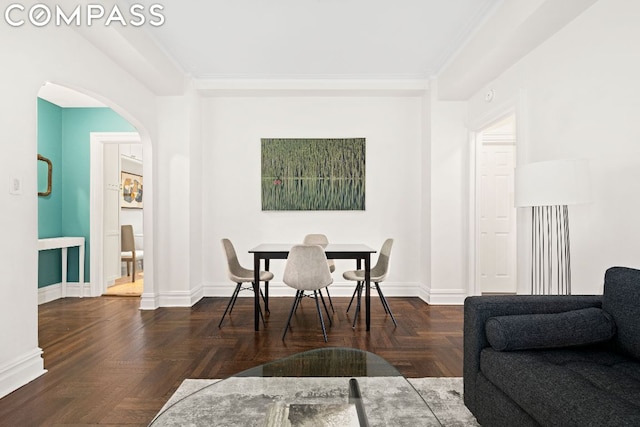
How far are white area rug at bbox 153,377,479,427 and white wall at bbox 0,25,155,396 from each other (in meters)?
1.77

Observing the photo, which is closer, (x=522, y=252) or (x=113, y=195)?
(x=522, y=252)

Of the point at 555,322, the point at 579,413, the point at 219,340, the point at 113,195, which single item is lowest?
the point at 219,340

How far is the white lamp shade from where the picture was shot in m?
2.19

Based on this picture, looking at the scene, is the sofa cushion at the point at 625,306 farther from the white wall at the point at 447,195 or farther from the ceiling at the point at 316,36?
the white wall at the point at 447,195

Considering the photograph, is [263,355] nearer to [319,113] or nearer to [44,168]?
[319,113]

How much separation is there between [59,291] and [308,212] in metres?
3.48

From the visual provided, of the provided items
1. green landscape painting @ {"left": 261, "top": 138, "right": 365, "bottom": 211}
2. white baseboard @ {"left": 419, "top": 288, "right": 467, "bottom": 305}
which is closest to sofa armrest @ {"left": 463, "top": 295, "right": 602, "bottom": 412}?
white baseboard @ {"left": 419, "top": 288, "right": 467, "bottom": 305}

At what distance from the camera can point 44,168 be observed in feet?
14.9

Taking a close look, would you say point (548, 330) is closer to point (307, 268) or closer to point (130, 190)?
point (307, 268)

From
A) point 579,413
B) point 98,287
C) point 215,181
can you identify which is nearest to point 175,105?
point 215,181

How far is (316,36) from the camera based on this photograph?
11.7 ft

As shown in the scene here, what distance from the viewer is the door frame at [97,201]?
4.87m

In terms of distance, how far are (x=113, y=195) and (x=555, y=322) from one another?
5741mm

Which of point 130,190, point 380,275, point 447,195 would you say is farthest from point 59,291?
point 447,195
